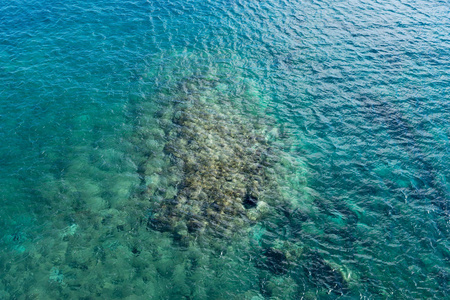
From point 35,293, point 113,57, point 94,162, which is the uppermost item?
point 113,57

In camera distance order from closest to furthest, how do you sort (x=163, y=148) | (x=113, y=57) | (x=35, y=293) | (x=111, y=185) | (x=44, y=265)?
(x=35, y=293) < (x=44, y=265) < (x=111, y=185) < (x=163, y=148) < (x=113, y=57)

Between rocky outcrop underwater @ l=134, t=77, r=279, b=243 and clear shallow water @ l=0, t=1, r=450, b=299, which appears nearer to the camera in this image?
clear shallow water @ l=0, t=1, r=450, b=299

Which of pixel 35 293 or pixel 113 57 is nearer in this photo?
pixel 35 293

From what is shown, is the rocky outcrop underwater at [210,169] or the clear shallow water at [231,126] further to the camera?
the rocky outcrop underwater at [210,169]

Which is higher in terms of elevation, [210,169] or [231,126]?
[231,126]

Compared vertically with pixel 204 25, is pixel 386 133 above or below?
below

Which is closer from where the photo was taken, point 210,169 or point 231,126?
point 210,169

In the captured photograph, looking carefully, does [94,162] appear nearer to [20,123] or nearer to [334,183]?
[20,123]

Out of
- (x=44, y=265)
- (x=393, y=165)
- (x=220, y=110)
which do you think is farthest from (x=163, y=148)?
(x=393, y=165)
